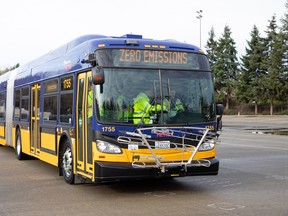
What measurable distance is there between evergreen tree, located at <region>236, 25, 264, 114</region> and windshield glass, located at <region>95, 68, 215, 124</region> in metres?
57.4

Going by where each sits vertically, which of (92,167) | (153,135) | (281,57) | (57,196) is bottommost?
(57,196)

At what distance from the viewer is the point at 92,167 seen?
27.4 ft

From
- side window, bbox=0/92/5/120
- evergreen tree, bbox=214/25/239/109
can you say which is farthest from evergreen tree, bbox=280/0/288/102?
side window, bbox=0/92/5/120

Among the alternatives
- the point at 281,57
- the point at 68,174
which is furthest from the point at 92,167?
the point at 281,57

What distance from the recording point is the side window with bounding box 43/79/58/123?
10922 mm

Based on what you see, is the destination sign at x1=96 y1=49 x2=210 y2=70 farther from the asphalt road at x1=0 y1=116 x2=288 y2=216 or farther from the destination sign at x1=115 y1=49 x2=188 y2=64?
the asphalt road at x1=0 y1=116 x2=288 y2=216

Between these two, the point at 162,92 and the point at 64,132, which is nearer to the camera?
the point at 162,92

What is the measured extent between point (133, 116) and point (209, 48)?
72.2 m

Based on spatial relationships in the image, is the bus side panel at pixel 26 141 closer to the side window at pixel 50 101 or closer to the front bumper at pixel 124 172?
the side window at pixel 50 101

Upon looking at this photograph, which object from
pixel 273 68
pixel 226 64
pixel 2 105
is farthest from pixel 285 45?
pixel 2 105

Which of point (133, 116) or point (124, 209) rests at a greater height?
point (133, 116)

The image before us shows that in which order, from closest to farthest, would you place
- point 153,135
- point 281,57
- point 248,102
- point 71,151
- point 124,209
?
1. point 124,209
2. point 153,135
3. point 71,151
4. point 281,57
5. point 248,102

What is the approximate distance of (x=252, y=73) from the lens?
2621 inches

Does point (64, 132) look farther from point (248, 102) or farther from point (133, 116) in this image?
point (248, 102)
